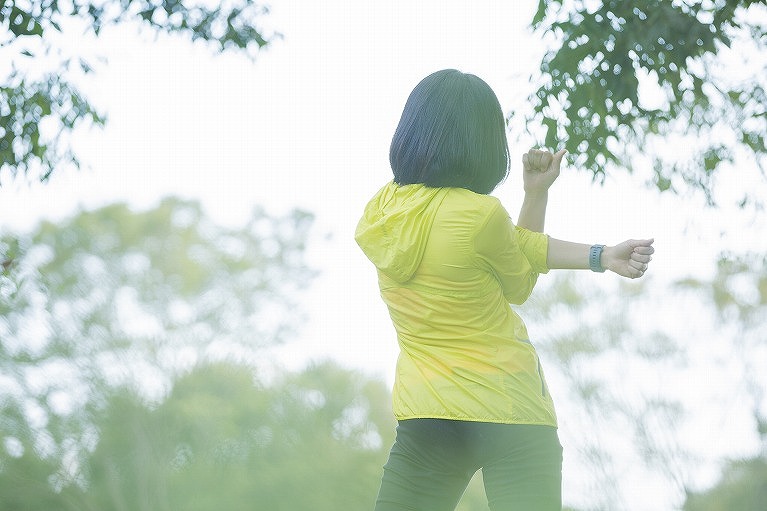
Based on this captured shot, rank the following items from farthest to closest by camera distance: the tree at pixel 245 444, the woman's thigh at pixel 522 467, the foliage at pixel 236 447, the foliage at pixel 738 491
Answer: the tree at pixel 245 444
the foliage at pixel 236 447
the foliage at pixel 738 491
the woman's thigh at pixel 522 467

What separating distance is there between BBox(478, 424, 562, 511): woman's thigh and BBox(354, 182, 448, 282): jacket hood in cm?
38

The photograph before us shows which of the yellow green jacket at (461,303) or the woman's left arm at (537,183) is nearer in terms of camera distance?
the yellow green jacket at (461,303)

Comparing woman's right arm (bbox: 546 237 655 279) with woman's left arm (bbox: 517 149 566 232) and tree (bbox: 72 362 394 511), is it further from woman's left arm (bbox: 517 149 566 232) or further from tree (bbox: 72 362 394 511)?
tree (bbox: 72 362 394 511)

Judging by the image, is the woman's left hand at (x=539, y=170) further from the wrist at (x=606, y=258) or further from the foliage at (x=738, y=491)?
the foliage at (x=738, y=491)

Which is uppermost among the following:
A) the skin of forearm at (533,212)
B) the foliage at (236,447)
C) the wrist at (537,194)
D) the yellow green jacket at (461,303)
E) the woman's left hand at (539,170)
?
the woman's left hand at (539,170)

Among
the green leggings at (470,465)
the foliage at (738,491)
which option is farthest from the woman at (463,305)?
the foliage at (738,491)

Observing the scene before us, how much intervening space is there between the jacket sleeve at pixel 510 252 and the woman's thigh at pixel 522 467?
0.98ft

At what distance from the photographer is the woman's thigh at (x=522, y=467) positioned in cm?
201

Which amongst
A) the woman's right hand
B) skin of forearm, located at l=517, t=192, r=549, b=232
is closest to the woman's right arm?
the woman's right hand

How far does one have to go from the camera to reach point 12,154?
4.08 metres

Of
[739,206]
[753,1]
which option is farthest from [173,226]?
[753,1]

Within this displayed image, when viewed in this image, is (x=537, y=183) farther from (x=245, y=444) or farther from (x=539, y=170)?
(x=245, y=444)

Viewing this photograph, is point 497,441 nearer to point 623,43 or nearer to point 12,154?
point 623,43

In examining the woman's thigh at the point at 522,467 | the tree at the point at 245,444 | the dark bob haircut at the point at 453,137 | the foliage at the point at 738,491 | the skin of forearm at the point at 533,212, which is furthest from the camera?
the tree at the point at 245,444
